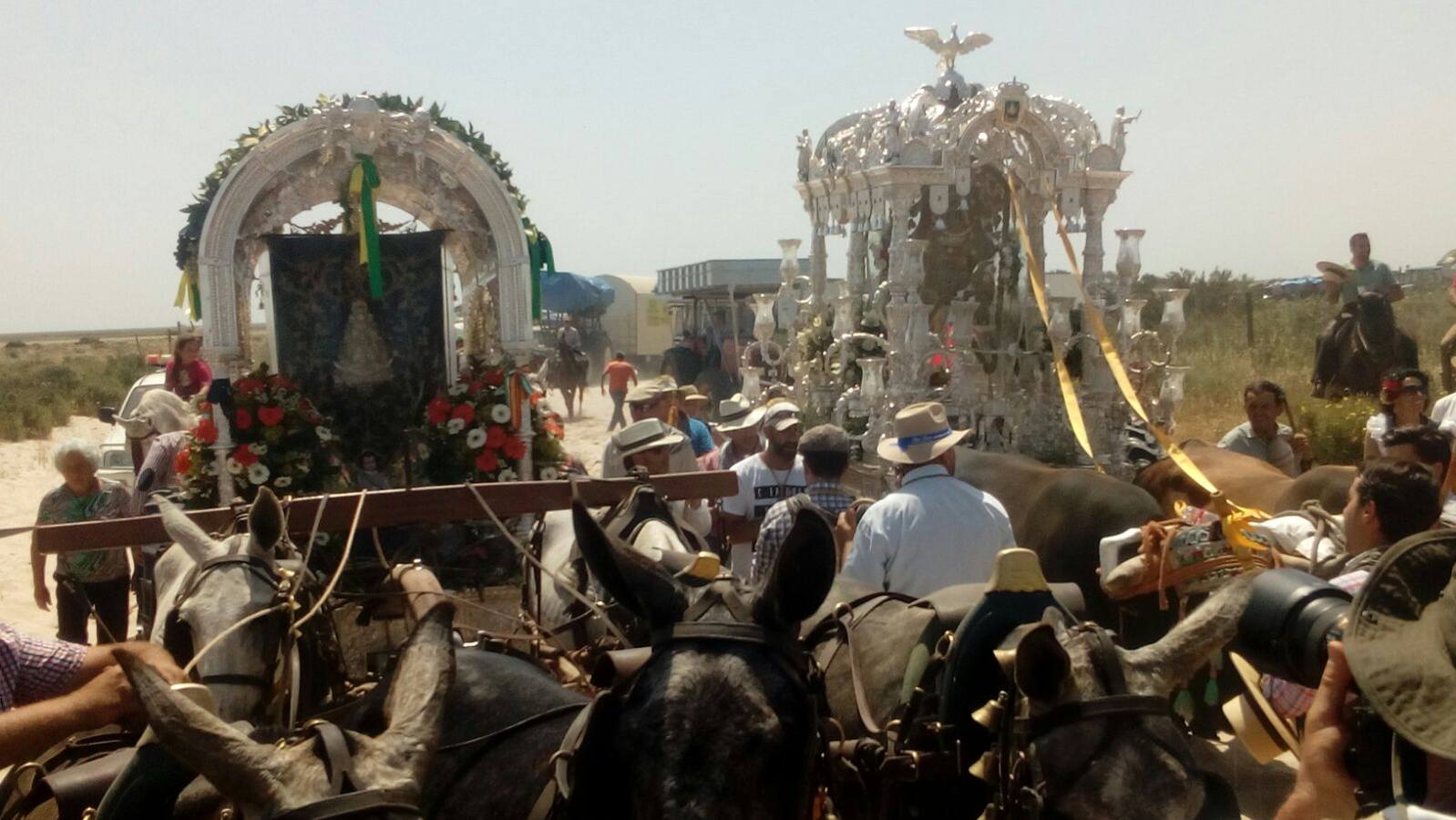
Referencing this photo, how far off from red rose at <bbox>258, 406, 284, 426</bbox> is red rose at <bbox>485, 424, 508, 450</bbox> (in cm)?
123

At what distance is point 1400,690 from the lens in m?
2.16

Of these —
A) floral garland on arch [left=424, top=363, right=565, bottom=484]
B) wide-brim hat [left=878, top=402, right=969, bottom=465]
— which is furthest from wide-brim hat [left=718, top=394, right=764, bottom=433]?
wide-brim hat [left=878, top=402, right=969, bottom=465]

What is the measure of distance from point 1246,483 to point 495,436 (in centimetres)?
487

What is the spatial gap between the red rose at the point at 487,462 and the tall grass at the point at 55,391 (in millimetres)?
25859

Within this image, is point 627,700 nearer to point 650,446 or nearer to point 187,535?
point 187,535

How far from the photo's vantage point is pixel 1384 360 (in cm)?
1332

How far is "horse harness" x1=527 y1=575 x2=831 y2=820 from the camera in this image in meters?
2.59

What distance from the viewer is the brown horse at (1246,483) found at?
798 cm

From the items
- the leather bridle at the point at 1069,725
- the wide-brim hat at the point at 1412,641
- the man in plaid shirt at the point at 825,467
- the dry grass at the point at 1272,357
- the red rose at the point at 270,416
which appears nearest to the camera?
the wide-brim hat at the point at 1412,641

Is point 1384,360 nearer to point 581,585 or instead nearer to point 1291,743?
point 581,585

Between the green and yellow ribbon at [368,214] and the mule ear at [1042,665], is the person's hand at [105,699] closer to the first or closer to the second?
the mule ear at [1042,665]

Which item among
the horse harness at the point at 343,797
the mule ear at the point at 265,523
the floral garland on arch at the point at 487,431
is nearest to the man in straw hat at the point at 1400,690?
the horse harness at the point at 343,797

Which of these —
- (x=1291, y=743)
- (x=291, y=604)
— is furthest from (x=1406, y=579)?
(x=291, y=604)

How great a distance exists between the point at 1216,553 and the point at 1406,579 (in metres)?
2.56
